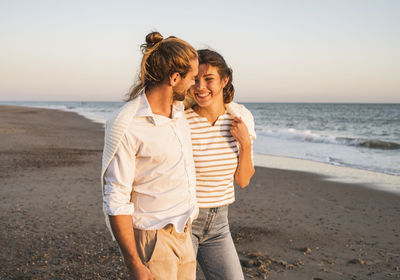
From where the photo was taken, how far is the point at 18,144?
13977 millimetres

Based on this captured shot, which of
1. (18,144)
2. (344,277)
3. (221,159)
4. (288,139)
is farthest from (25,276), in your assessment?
(288,139)

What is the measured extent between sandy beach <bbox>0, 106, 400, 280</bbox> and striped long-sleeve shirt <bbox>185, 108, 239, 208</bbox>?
206 cm

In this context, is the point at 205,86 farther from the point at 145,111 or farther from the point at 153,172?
the point at 153,172

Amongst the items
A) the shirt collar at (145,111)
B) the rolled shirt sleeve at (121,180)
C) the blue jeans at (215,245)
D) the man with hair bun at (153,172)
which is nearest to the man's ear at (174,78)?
the man with hair bun at (153,172)

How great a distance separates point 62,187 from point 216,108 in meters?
5.99

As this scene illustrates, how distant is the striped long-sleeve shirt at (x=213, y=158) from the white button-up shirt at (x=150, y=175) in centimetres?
47

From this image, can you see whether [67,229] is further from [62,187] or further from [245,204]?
[245,204]

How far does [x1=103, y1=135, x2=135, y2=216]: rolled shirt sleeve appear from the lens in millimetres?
1661

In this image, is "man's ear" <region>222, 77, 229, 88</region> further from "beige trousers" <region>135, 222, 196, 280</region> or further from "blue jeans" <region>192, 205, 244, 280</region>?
"beige trousers" <region>135, 222, 196, 280</region>

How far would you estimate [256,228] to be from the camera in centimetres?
564

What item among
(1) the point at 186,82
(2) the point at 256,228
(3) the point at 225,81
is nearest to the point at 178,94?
(1) the point at 186,82

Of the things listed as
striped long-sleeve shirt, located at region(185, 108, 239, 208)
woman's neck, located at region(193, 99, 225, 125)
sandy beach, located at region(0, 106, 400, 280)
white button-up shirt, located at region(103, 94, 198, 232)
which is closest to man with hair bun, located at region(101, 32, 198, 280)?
white button-up shirt, located at region(103, 94, 198, 232)

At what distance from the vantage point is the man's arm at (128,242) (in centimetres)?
164

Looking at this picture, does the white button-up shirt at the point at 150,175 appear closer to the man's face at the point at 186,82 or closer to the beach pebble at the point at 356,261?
the man's face at the point at 186,82
